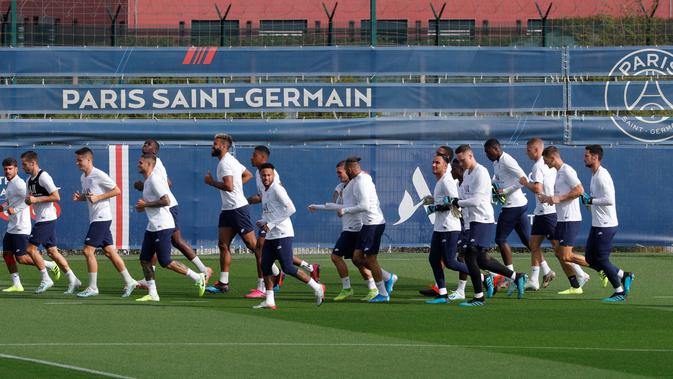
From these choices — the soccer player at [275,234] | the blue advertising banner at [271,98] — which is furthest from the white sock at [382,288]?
the blue advertising banner at [271,98]

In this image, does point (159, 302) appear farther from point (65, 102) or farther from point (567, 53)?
point (567, 53)

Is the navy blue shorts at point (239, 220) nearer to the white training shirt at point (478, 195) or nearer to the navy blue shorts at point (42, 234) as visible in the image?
the navy blue shorts at point (42, 234)

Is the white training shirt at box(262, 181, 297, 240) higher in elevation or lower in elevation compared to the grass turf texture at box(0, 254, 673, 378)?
higher

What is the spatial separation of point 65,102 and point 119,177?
2.20 metres

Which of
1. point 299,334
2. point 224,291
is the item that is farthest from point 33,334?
point 224,291

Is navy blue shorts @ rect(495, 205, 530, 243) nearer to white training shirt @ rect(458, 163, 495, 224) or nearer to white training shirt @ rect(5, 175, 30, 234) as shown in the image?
white training shirt @ rect(458, 163, 495, 224)

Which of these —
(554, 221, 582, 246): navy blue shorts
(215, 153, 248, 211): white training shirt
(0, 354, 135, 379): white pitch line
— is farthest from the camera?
(215, 153, 248, 211): white training shirt

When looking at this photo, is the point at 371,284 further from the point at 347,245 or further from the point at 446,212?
the point at 446,212

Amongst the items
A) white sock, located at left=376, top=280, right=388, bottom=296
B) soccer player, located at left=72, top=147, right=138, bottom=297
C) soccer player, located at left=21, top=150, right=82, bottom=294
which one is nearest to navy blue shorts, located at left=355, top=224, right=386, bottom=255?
white sock, located at left=376, top=280, right=388, bottom=296

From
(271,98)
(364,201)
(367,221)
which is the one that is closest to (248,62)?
(271,98)

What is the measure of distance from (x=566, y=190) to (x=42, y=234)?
288 inches

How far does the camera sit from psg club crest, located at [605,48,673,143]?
26891 millimetres

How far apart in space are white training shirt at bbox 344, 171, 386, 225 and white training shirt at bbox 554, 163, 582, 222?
2.67 metres

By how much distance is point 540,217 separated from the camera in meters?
19.6
